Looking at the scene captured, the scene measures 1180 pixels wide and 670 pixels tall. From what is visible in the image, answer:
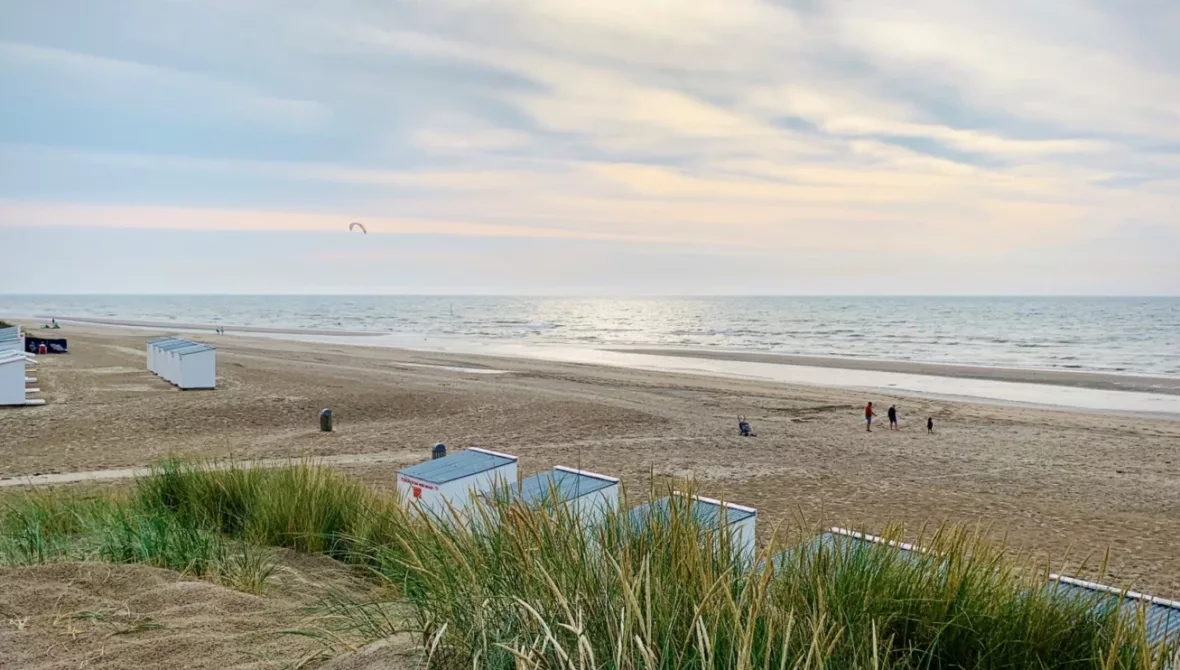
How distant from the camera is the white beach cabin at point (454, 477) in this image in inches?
244

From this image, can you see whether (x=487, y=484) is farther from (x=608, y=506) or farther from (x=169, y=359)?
(x=169, y=359)

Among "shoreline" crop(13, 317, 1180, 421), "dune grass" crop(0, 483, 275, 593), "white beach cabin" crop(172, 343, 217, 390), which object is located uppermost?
"dune grass" crop(0, 483, 275, 593)

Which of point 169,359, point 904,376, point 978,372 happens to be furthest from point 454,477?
point 978,372

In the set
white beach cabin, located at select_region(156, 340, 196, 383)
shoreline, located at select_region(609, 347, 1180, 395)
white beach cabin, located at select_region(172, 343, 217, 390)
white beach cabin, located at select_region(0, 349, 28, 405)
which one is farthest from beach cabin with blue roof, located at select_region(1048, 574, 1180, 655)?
shoreline, located at select_region(609, 347, 1180, 395)

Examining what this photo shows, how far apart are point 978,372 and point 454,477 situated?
34522 mm

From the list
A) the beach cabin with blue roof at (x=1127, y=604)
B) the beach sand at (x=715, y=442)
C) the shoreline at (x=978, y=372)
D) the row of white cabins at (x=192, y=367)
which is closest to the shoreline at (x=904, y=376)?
the shoreline at (x=978, y=372)

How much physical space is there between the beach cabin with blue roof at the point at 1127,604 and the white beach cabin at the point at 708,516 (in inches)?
44.0

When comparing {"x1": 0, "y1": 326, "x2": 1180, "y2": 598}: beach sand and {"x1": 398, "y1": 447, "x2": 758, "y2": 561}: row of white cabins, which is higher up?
{"x1": 398, "y1": 447, "x2": 758, "y2": 561}: row of white cabins

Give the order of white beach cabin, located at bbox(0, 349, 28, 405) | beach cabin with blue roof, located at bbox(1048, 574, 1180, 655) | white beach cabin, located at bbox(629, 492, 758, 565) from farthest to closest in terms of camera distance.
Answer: white beach cabin, located at bbox(0, 349, 28, 405)
white beach cabin, located at bbox(629, 492, 758, 565)
beach cabin with blue roof, located at bbox(1048, 574, 1180, 655)

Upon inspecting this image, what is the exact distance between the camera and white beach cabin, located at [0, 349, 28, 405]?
17.7 m

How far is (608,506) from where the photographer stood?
3.24 metres

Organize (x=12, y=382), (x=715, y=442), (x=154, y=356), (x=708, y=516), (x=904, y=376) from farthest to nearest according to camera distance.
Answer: (x=904, y=376) → (x=154, y=356) → (x=12, y=382) → (x=715, y=442) → (x=708, y=516)

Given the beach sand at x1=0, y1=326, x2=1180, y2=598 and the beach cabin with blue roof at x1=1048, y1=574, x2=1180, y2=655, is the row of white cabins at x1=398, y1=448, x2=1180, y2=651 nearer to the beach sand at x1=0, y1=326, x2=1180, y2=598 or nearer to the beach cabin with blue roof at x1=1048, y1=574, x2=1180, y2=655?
the beach cabin with blue roof at x1=1048, y1=574, x2=1180, y2=655

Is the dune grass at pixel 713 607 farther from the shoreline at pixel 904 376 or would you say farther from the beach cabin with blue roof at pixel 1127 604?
the shoreline at pixel 904 376
